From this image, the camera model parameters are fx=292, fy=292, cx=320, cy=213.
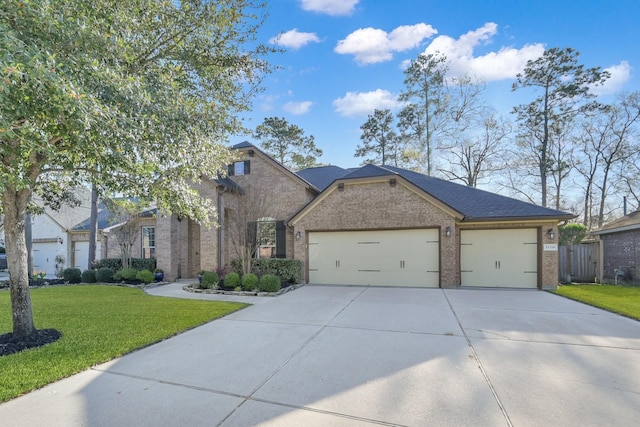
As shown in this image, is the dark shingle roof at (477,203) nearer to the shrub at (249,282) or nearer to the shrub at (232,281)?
the shrub at (249,282)

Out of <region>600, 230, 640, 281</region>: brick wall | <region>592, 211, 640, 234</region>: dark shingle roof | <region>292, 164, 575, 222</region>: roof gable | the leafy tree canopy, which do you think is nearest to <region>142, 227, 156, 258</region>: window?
the leafy tree canopy

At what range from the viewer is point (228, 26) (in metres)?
6.73

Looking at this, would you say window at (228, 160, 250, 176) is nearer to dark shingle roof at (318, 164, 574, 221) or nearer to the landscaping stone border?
dark shingle roof at (318, 164, 574, 221)

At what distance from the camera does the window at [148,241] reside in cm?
1504

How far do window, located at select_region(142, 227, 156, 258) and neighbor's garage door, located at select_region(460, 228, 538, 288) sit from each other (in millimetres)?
14526

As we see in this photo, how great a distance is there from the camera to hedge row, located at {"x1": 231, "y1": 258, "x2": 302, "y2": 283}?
1193 centimetres

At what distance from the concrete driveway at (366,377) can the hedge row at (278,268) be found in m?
5.30

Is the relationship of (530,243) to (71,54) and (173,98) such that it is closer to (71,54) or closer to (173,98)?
(173,98)

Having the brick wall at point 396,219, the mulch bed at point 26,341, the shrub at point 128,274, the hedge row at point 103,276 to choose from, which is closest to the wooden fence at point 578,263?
the brick wall at point 396,219

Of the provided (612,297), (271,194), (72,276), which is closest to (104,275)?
(72,276)

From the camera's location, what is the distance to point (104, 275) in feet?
43.4

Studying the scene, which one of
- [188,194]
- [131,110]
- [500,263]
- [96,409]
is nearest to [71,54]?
[131,110]

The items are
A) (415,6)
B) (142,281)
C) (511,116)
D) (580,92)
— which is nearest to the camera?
(415,6)

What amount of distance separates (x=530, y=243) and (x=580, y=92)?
609 inches
